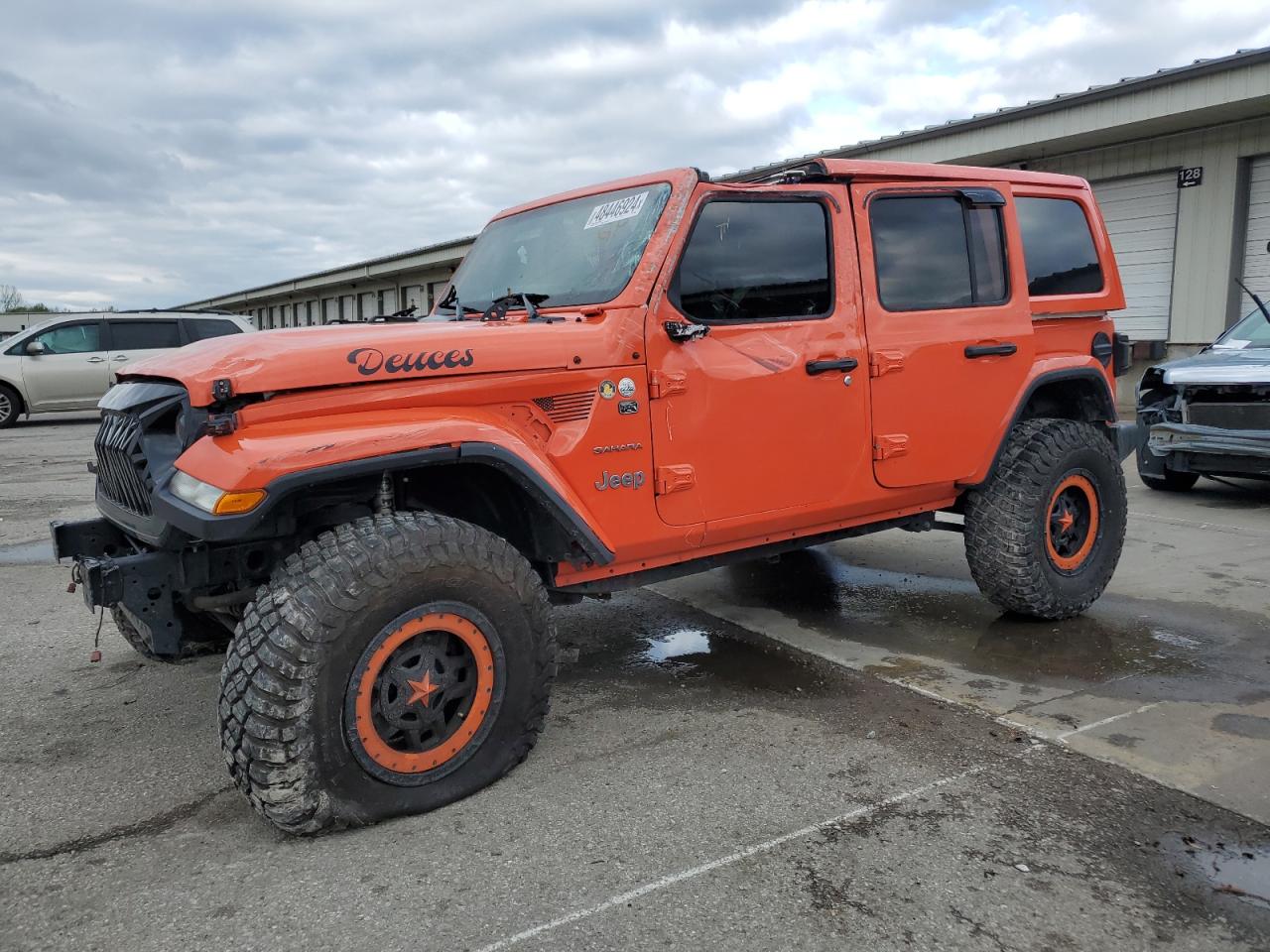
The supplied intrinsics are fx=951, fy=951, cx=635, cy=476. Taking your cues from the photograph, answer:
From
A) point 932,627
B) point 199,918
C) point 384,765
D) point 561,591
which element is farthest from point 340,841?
point 932,627

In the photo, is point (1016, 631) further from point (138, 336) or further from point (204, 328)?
point (138, 336)

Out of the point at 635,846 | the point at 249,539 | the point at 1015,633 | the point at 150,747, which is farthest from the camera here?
the point at 1015,633

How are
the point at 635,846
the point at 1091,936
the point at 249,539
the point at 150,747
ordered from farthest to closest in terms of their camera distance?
1. the point at 150,747
2. the point at 249,539
3. the point at 635,846
4. the point at 1091,936

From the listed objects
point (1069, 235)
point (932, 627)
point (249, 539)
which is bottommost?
point (932, 627)

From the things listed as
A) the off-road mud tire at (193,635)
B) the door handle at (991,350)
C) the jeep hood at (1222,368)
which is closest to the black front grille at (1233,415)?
the jeep hood at (1222,368)

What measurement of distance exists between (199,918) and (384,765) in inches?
24.3

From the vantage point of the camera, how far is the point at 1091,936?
2.26 metres

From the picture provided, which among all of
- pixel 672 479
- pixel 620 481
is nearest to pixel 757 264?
pixel 672 479

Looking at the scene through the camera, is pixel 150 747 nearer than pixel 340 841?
No

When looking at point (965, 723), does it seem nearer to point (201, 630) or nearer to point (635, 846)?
point (635, 846)

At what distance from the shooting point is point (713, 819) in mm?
2828

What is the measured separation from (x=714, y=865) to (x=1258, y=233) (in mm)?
13815

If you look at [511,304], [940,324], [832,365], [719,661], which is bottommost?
[719,661]

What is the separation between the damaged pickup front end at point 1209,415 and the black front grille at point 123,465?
6770 mm
